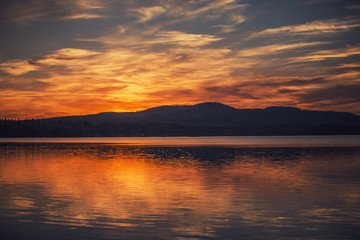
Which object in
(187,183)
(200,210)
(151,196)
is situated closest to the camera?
(200,210)

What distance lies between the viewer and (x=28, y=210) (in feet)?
65.5

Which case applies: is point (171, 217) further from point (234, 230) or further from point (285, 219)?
point (285, 219)

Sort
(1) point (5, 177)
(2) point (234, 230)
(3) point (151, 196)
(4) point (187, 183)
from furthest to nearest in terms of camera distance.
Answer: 1. (1) point (5, 177)
2. (4) point (187, 183)
3. (3) point (151, 196)
4. (2) point (234, 230)

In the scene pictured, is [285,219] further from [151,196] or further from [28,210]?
[28,210]

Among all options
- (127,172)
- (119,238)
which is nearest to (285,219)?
(119,238)

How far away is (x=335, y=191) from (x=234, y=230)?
12.5 meters

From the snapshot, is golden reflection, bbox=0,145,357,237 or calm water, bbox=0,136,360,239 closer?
calm water, bbox=0,136,360,239

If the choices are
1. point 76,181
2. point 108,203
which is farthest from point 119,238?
point 76,181

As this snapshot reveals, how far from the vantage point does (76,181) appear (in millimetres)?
31500

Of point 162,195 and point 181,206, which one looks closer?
point 181,206

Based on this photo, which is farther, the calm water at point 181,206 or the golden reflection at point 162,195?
the golden reflection at point 162,195

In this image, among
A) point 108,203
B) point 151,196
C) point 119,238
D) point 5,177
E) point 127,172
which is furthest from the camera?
point 127,172

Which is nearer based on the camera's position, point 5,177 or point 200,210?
point 200,210

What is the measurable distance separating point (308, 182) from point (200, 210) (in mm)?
13307
